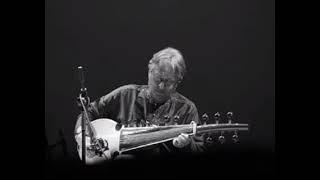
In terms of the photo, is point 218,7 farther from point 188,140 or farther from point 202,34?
point 188,140

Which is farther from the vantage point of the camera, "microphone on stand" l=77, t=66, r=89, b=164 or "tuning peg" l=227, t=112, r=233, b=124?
"tuning peg" l=227, t=112, r=233, b=124

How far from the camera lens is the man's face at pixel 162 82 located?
4.18m

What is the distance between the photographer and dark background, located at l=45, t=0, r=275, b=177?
4.18m

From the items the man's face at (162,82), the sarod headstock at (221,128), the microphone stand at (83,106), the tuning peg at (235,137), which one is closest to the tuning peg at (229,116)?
the sarod headstock at (221,128)

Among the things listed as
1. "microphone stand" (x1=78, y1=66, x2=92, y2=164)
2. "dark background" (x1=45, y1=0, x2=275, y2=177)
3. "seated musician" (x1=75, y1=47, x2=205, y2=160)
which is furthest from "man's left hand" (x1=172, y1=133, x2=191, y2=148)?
"microphone stand" (x1=78, y1=66, x2=92, y2=164)

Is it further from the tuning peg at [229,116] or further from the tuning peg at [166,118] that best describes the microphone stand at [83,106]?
the tuning peg at [229,116]

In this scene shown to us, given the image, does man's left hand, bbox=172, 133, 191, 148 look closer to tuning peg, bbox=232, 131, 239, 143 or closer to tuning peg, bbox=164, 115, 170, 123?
tuning peg, bbox=164, 115, 170, 123

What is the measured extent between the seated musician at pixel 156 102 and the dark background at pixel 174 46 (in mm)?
59

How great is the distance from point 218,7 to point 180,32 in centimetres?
39

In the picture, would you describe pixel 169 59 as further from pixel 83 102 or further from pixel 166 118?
pixel 83 102

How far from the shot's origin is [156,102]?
13.8 ft

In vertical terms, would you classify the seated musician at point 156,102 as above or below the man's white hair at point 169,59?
Answer: below

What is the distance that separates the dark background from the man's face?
0.27 feet
